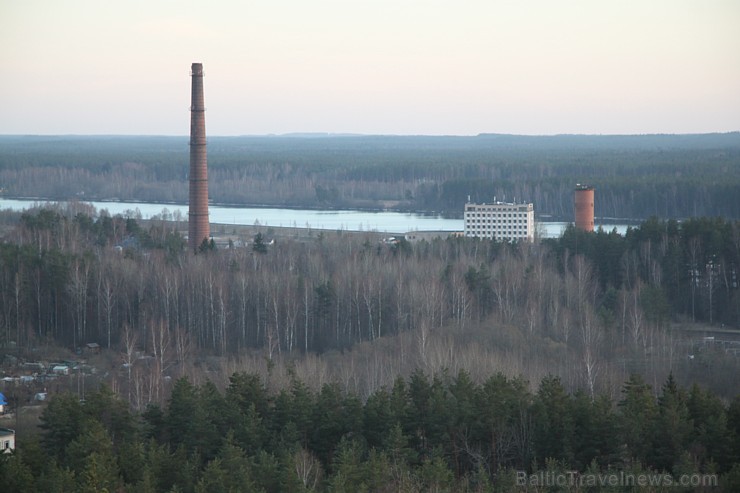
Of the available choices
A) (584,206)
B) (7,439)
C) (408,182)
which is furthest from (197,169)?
(408,182)

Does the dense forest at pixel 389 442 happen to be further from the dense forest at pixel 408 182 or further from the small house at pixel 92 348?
the dense forest at pixel 408 182

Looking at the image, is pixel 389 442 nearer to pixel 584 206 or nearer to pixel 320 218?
pixel 584 206

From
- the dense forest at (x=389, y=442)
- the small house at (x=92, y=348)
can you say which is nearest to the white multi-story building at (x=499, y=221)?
the small house at (x=92, y=348)

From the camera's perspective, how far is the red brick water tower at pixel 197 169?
31906 millimetres

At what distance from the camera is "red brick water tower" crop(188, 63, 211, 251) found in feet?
105

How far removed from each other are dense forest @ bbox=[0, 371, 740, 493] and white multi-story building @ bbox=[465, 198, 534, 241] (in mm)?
25034

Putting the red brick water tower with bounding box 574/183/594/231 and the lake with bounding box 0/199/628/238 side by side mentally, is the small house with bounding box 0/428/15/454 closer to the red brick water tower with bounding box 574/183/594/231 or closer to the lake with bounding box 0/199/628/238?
the red brick water tower with bounding box 574/183/594/231

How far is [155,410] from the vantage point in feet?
43.8

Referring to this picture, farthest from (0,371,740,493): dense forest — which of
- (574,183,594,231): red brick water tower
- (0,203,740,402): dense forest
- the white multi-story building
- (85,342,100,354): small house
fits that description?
the white multi-story building

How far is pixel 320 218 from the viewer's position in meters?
53.7

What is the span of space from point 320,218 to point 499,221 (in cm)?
1573

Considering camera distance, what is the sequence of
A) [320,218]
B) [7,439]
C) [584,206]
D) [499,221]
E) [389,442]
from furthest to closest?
[320,218] → [499,221] → [584,206] → [7,439] → [389,442]

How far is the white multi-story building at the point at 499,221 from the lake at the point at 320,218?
606 millimetres

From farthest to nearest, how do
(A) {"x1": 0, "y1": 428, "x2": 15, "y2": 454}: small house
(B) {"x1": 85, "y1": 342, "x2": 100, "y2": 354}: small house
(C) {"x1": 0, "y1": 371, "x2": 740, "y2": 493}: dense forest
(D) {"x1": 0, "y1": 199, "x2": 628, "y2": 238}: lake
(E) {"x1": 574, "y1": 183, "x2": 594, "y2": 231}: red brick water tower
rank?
(D) {"x1": 0, "y1": 199, "x2": 628, "y2": 238}: lake, (E) {"x1": 574, "y1": 183, "x2": 594, "y2": 231}: red brick water tower, (B) {"x1": 85, "y1": 342, "x2": 100, "y2": 354}: small house, (A) {"x1": 0, "y1": 428, "x2": 15, "y2": 454}: small house, (C) {"x1": 0, "y1": 371, "x2": 740, "y2": 493}: dense forest
